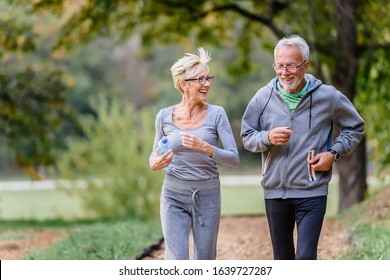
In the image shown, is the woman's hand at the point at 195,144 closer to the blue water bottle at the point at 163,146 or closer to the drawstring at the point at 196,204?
the blue water bottle at the point at 163,146

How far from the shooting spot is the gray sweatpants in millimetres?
5223

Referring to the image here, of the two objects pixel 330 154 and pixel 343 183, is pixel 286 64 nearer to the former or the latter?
pixel 330 154

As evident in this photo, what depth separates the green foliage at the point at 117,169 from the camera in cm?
1727

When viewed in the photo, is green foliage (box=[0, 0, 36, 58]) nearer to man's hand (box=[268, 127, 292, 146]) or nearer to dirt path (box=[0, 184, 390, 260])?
dirt path (box=[0, 184, 390, 260])

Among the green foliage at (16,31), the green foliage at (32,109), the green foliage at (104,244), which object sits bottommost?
the green foliage at (104,244)

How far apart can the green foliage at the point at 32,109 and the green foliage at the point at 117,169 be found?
209 cm

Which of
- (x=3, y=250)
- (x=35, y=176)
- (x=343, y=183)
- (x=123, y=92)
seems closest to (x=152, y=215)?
(x=35, y=176)

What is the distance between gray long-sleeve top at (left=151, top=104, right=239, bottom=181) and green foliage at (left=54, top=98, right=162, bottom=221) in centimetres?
1174

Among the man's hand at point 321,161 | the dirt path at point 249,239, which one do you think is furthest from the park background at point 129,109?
the man's hand at point 321,161

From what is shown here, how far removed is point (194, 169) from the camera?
5230mm

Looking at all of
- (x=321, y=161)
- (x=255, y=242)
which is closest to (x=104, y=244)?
(x=255, y=242)
